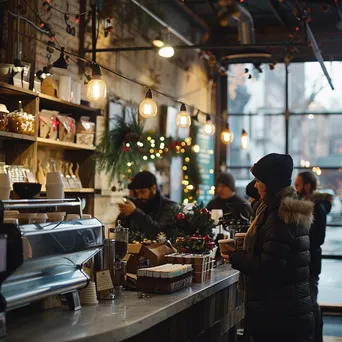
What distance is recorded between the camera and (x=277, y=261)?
355cm

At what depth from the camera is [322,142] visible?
11.3 metres

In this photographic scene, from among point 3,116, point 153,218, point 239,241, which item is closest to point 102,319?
point 239,241

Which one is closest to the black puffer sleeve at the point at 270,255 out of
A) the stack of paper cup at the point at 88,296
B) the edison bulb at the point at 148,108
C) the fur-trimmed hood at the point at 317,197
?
the stack of paper cup at the point at 88,296

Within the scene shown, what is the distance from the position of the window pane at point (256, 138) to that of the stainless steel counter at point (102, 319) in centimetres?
790

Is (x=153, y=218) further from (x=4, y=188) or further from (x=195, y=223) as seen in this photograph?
(x=4, y=188)

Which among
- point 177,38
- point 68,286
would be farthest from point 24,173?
point 177,38

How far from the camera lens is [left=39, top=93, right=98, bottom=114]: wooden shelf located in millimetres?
6220

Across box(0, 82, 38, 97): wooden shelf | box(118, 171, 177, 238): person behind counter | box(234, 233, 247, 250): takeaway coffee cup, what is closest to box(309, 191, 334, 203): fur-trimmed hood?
box(118, 171, 177, 238): person behind counter

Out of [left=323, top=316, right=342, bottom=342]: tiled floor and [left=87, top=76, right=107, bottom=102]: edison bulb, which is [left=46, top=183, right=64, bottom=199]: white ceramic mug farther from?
[left=323, top=316, right=342, bottom=342]: tiled floor

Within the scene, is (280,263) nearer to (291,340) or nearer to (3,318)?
(291,340)

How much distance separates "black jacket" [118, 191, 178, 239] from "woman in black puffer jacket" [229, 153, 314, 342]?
2241mm

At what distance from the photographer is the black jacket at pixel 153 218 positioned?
6.19 m

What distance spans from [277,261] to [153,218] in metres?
3.04

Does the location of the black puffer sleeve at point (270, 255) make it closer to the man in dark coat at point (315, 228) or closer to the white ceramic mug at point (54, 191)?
the white ceramic mug at point (54, 191)
